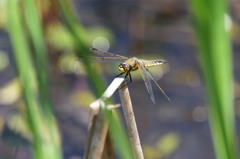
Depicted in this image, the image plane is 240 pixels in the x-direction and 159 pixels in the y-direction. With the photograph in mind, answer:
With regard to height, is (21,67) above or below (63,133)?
above

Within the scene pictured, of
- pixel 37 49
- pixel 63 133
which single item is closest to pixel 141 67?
pixel 37 49

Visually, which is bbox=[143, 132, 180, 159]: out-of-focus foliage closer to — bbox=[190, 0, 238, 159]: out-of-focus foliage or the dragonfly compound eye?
the dragonfly compound eye

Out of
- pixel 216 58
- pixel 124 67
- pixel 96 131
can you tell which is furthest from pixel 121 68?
pixel 216 58

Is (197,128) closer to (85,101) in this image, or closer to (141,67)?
(85,101)

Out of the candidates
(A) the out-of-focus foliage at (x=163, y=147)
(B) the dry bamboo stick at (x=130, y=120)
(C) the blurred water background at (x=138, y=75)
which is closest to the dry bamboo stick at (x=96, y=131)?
(B) the dry bamboo stick at (x=130, y=120)

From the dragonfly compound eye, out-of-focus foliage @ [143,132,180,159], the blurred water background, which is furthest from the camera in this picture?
the blurred water background

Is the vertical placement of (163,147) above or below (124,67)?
below

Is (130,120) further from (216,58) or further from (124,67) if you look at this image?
(124,67)

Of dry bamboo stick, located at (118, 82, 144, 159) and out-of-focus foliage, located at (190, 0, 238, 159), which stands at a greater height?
out-of-focus foliage, located at (190, 0, 238, 159)

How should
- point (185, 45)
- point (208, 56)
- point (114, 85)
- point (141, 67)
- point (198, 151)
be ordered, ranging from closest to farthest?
1. point (208, 56)
2. point (114, 85)
3. point (141, 67)
4. point (198, 151)
5. point (185, 45)

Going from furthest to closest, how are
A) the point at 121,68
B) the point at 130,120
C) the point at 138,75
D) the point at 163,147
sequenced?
1. the point at 138,75
2. the point at 163,147
3. the point at 121,68
4. the point at 130,120

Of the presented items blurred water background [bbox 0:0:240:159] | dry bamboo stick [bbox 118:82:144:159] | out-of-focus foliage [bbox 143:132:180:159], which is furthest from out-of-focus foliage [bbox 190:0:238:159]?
out-of-focus foliage [bbox 143:132:180:159]
